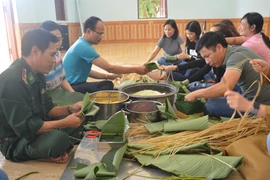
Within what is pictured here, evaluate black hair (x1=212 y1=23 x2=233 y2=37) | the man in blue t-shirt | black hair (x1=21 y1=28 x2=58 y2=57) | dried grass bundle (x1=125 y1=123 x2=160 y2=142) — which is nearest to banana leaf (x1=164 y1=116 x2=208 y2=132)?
dried grass bundle (x1=125 y1=123 x2=160 y2=142)

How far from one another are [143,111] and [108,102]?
0.96 ft

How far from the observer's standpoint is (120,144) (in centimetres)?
171

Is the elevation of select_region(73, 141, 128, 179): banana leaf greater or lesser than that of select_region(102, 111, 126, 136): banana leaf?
lesser

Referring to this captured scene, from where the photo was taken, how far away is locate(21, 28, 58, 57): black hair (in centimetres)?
168

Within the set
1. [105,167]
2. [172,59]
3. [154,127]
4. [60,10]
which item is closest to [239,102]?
[154,127]

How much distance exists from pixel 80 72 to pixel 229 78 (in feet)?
5.39

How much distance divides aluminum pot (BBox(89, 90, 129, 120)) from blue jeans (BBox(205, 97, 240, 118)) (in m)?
0.70

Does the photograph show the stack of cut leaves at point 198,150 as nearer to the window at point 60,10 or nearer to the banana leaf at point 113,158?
the banana leaf at point 113,158

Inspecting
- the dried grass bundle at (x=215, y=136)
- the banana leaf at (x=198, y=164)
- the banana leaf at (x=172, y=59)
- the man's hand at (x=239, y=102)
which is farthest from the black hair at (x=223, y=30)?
the banana leaf at (x=198, y=164)

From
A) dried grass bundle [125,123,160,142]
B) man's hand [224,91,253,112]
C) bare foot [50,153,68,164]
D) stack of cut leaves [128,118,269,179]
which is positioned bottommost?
bare foot [50,153,68,164]

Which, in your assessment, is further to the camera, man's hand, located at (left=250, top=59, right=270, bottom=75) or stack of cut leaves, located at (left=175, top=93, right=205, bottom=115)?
stack of cut leaves, located at (left=175, top=93, right=205, bottom=115)

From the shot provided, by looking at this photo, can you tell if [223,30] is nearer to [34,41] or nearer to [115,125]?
[115,125]

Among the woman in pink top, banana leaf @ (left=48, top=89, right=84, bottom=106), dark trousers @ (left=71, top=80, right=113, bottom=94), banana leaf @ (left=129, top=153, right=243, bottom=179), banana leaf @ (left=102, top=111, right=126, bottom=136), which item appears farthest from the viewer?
dark trousers @ (left=71, top=80, right=113, bottom=94)

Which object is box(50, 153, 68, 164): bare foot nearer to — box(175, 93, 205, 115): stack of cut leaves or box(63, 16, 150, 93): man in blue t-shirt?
box(175, 93, 205, 115): stack of cut leaves
